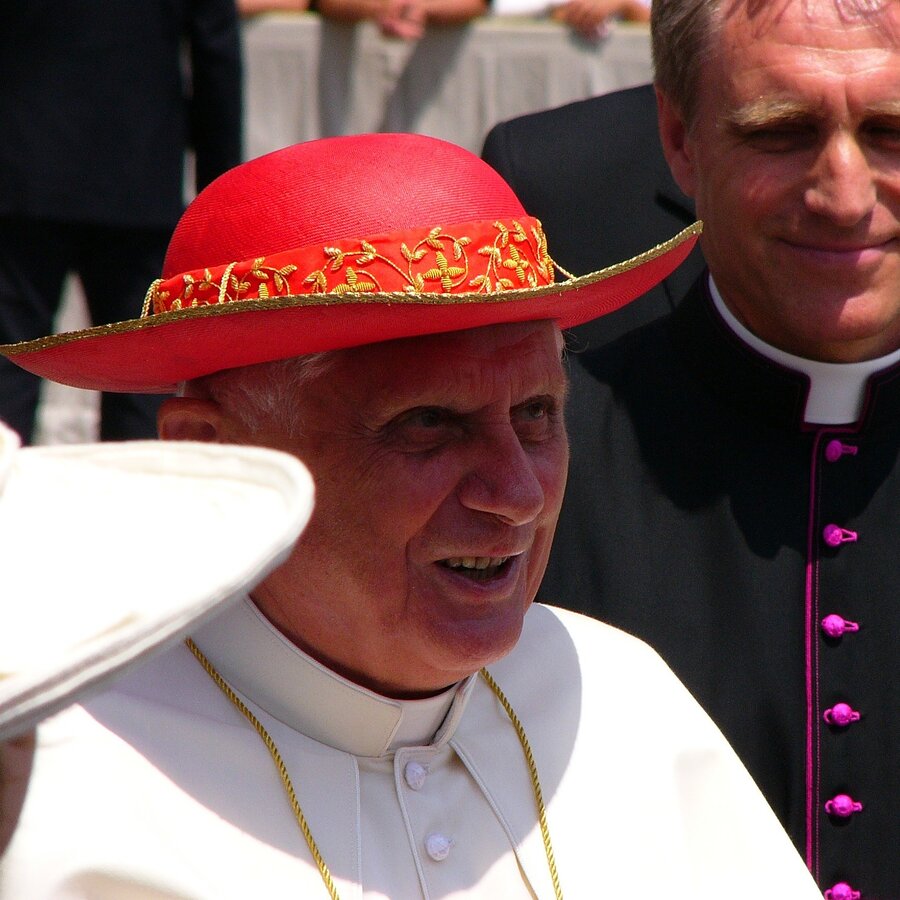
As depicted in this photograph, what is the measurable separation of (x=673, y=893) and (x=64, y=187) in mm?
3034

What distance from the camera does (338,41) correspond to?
7.11 metres

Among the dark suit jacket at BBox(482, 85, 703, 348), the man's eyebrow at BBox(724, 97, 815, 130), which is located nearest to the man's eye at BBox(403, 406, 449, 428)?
the man's eyebrow at BBox(724, 97, 815, 130)

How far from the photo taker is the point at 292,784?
241cm

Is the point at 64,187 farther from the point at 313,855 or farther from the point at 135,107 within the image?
the point at 313,855

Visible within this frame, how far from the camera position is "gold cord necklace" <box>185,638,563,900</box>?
2350mm

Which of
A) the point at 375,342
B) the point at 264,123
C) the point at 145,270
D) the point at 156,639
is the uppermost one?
the point at 156,639

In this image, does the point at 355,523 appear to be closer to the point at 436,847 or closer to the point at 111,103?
the point at 436,847

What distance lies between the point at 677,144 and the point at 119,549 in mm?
2410

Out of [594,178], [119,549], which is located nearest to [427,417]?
[119,549]

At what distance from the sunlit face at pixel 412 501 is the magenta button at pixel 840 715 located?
105 cm

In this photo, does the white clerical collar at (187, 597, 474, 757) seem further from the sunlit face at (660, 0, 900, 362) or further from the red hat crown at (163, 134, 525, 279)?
the sunlit face at (660, 0, 900, 362)

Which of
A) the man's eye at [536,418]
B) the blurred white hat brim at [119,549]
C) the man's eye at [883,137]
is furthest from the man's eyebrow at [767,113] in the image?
the blurred white hat brim at [119,549]

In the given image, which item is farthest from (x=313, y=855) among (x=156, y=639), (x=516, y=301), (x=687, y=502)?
(x=687, y=502)

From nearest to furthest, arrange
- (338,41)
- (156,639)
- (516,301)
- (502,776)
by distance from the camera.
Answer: (156,639) < (516,301) < (502,776) < (338,41)
